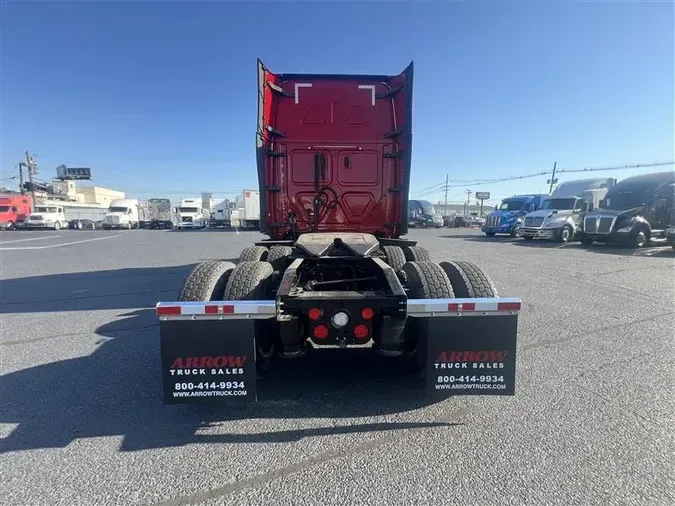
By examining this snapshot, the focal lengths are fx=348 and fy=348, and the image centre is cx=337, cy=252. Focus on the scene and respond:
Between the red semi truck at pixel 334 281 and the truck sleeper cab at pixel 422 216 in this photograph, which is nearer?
the red semi truck at pixel 334 281

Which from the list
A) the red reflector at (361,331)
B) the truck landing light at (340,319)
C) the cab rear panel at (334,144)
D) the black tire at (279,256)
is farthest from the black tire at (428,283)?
the cab rear panel at (334,144)

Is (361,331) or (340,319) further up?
(340,319)

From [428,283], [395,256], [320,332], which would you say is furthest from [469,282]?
[395,256]

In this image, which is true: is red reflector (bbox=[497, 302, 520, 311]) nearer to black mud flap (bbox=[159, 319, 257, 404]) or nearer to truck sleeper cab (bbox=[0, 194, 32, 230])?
black mud flap (bbox=[159, 319, 257, 404])

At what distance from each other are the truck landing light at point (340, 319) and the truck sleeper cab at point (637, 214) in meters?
17.8

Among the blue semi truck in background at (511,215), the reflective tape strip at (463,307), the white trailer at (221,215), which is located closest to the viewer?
the reflective tape strip at (463,307)

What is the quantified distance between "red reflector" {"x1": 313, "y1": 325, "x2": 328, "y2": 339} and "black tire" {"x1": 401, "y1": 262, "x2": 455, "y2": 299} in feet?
3.08

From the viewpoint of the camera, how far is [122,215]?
1517 inches

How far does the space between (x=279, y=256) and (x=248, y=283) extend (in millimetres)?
1672

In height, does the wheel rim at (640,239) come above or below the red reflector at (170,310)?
below

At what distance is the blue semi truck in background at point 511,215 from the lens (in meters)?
23.3

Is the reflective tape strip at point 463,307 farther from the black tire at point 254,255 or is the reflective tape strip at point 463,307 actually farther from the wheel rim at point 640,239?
the wheel rim at point 640,239

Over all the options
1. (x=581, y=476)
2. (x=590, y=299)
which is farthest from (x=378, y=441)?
(x=590, y=299)

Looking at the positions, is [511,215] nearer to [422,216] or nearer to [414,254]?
[422,216]
